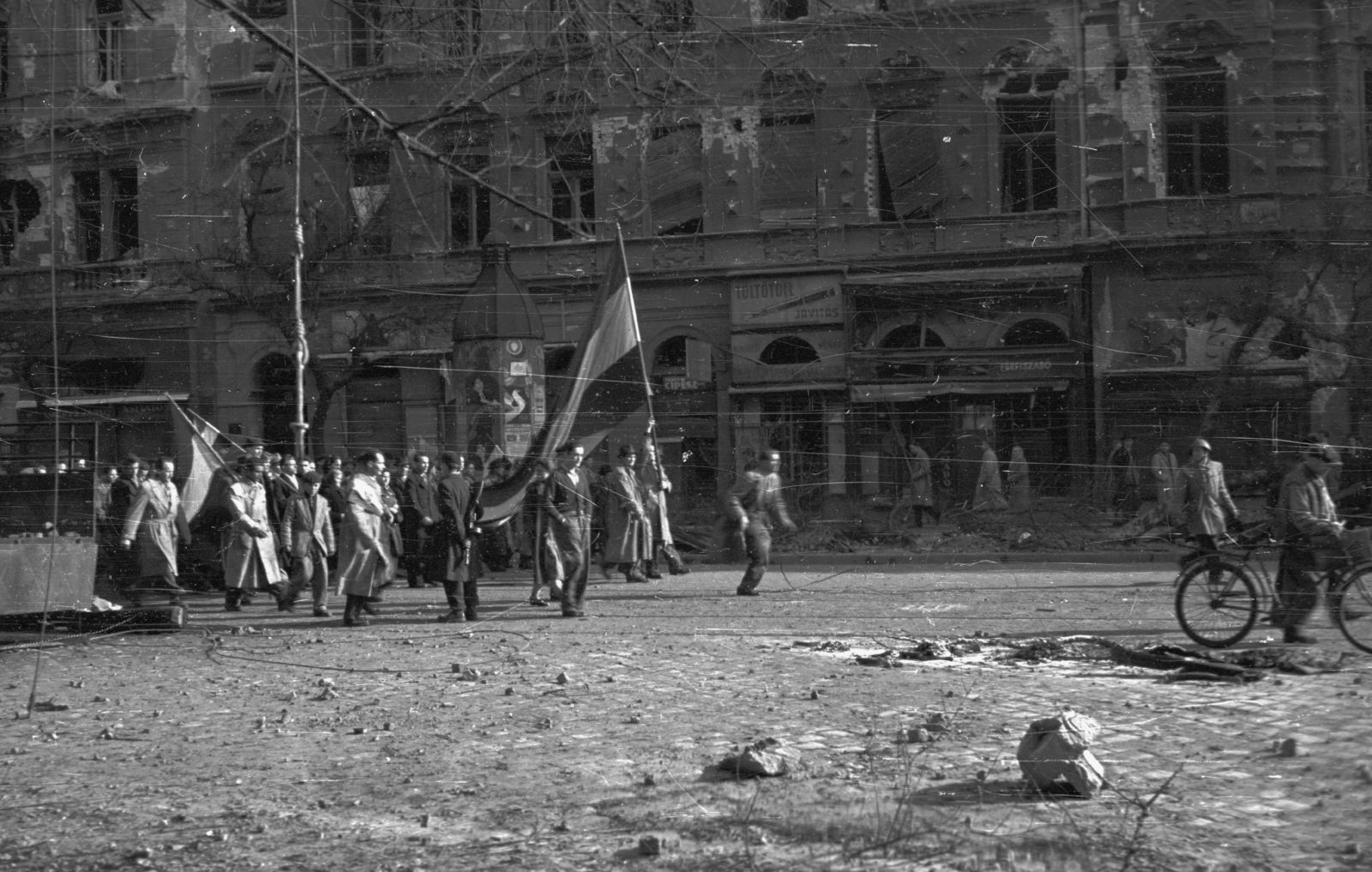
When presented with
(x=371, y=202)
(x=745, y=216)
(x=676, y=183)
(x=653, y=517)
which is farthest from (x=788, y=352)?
(x=371, y=202)

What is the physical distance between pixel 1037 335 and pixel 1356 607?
10810 millimetres

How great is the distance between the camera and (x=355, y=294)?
2489cm

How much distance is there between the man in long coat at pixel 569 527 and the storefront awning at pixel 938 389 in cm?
531

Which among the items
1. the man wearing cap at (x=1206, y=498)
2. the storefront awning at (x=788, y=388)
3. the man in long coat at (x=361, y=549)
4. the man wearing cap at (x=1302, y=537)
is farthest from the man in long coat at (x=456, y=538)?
the storefront awning at (x=788, y=388)

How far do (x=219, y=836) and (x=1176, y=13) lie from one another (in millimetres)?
17321

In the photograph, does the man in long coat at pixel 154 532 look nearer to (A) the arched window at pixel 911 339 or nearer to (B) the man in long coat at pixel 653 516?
(B) the man in long coat at pixel 653 516

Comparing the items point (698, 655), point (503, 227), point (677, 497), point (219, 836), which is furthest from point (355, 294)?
point (219, 836)

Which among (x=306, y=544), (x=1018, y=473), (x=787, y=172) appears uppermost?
(x=787, y=172)

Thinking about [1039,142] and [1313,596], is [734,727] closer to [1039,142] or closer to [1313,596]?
[1313,596]

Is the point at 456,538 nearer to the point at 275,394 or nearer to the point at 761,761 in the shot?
the point at 761,761

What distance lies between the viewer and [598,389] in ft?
50.0

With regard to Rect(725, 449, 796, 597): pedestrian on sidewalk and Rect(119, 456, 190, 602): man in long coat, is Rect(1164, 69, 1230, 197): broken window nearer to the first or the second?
Rect(725, 449, 796, 597): pedestrian on sidewalk

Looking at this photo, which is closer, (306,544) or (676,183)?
(306,544)

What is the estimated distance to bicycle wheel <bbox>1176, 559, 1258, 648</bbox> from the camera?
998 cm
